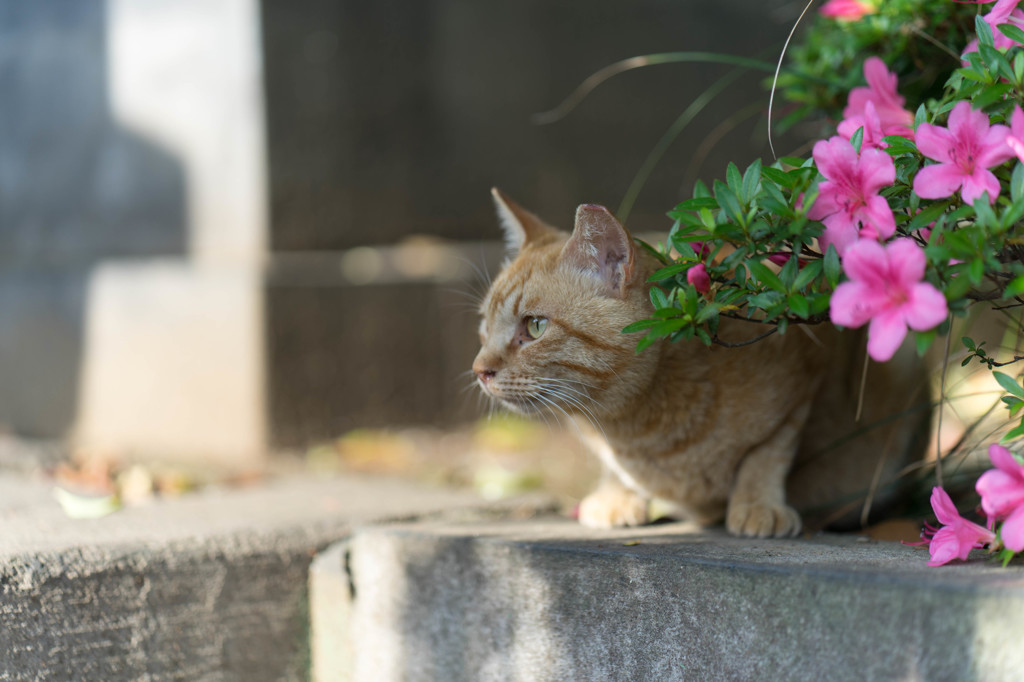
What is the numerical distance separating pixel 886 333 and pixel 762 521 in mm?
697

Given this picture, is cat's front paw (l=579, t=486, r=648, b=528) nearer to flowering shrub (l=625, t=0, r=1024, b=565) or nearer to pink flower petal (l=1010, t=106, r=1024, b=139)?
flowering shrub (l=625, t=0, r=1024, b=565)

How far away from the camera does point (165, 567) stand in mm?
1741

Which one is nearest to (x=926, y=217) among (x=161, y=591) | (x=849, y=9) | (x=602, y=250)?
(x=602, y=250)

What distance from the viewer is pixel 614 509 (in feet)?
6.27

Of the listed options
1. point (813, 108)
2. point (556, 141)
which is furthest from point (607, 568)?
point (556, 141)

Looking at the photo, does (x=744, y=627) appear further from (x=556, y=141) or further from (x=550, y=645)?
(x=556, y=141)

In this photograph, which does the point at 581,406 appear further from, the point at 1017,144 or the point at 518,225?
the point at 1017,144

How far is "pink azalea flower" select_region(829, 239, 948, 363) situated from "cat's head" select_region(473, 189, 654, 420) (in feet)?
1.79

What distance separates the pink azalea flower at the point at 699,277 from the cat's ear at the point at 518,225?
0.66 meters

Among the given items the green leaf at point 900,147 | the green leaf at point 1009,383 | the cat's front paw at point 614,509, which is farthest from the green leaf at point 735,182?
the cat's front paw at point 614,509

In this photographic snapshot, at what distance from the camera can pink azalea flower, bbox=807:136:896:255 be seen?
118cm

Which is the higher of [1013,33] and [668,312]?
[1013,33]

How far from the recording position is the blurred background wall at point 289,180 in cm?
310

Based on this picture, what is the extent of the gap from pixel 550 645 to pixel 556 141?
272cm
